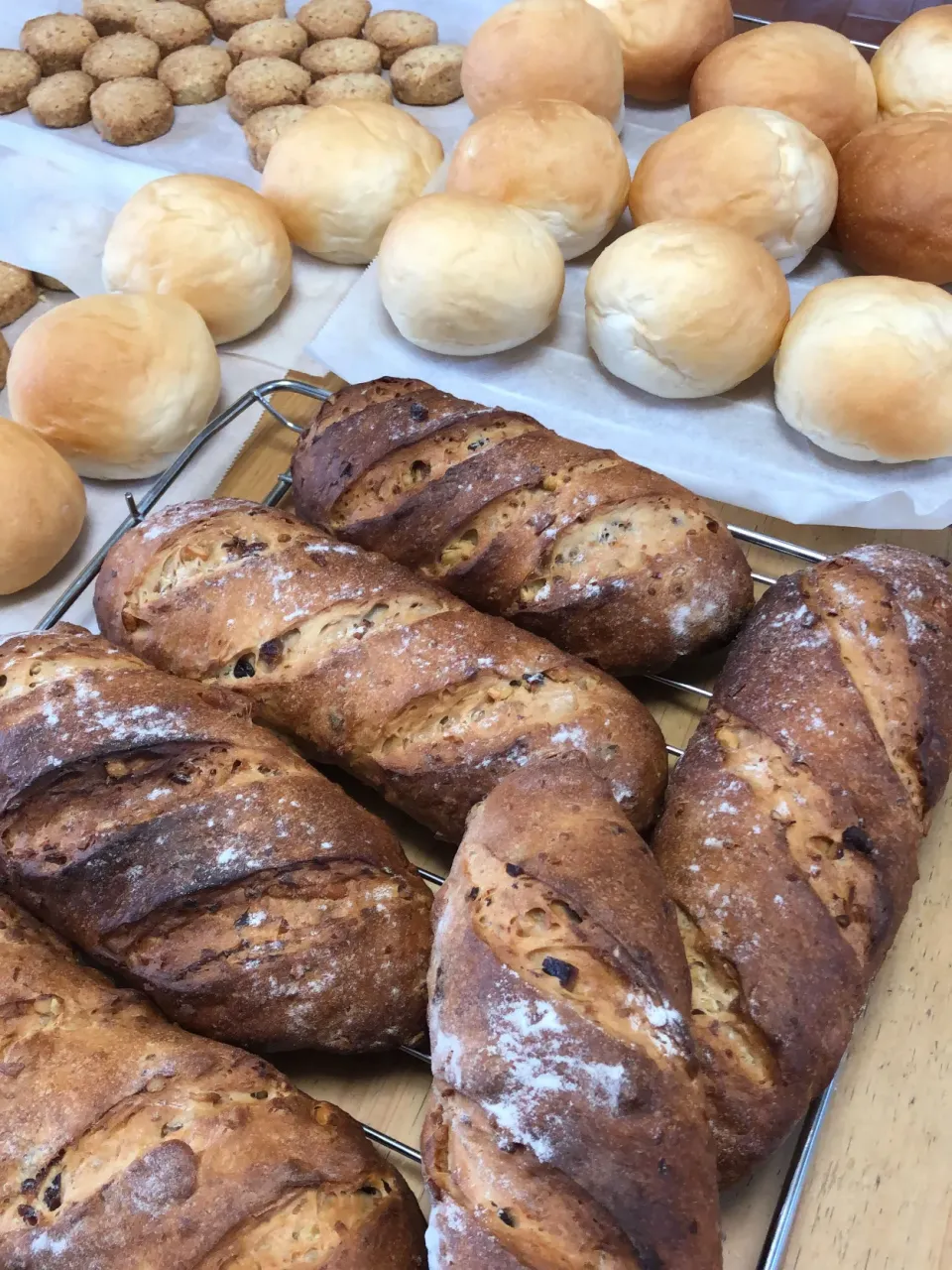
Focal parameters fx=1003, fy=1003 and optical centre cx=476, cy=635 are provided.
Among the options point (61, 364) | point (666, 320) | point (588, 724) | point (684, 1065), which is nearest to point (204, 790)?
point (588, 724)

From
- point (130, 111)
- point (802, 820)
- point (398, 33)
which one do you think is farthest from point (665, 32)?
point (802, 820)

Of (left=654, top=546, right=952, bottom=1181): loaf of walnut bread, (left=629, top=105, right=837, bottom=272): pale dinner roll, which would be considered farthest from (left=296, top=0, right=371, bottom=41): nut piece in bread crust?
(left=654, top=546, right=952, bottom=1181): loaf of walnut bread

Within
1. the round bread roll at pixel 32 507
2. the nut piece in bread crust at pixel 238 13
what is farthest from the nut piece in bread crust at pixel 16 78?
the round bread roll at pixel 32 507

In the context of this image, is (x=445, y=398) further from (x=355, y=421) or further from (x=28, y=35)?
(x=28, y=35)

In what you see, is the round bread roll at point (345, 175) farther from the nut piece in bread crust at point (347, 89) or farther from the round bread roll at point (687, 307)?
the round bread roll at point (687, 307)

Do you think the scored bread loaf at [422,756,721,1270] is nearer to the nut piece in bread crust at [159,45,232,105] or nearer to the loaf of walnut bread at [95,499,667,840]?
the loaf of walnut bread at [95,499,667,840]

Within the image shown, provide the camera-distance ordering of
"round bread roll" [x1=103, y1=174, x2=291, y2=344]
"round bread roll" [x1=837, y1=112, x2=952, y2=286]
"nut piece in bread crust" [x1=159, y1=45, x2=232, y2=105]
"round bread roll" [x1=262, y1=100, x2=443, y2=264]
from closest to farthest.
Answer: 1. "round bread roll" [x1=837, y1=112, x2=952, y2=286]
2. "round bread roll" [x1=103, y1=174, x2=291, y2=344]
3. "round bread roll" [x1=262, y1=100, x2=443, y2=264]
4. "nut piece in bread crust" [x1=159, y1=45, x2=232, y2=105]

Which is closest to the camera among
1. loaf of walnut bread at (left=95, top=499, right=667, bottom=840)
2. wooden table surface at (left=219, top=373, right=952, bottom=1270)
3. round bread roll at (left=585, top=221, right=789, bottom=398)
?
wooden table surface at (left=219, top=373, right=952, bottom=1270)

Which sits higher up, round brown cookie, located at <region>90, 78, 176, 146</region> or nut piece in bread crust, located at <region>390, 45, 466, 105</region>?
nut piece in bread crust, located at <region>390, 45, 466, 105</region>
